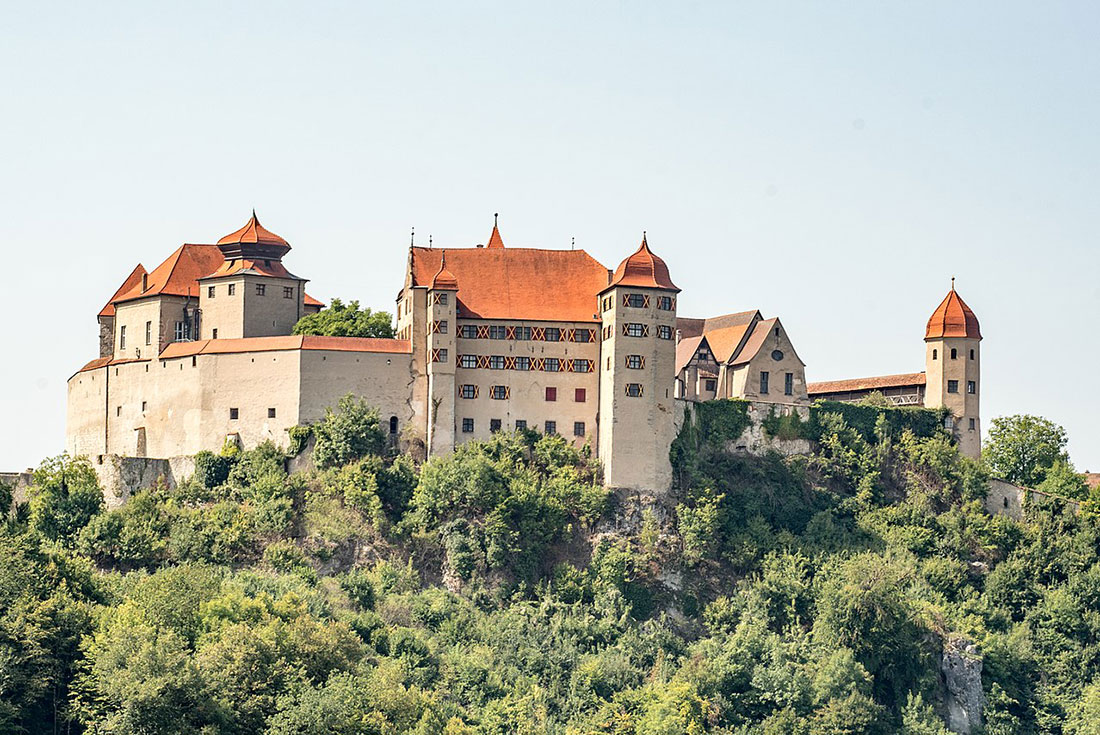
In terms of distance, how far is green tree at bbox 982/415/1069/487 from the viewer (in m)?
115

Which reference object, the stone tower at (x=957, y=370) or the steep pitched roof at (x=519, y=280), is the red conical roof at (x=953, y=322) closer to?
the stone tower at (x=957, y=370)

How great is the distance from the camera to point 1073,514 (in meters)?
106

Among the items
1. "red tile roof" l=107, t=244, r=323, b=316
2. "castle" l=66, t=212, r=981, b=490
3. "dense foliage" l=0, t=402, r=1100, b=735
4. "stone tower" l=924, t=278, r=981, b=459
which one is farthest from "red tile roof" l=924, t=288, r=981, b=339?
"red tile roof" l=107, t=244, r=323, b=316

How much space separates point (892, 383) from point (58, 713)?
45219 mm

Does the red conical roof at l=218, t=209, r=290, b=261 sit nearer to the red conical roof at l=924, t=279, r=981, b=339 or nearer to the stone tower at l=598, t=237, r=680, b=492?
the stone tower at l=598, t=237, r=680, b=492

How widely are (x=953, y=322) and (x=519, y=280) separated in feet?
64.2

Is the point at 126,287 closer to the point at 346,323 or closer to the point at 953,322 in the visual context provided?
the point at 346,323

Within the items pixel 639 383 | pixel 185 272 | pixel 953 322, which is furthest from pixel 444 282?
pixel 953 322

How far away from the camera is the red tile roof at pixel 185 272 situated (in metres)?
105

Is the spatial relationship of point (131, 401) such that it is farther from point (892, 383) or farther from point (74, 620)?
point (892, 383)

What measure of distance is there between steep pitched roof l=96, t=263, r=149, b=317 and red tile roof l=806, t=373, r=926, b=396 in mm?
29718

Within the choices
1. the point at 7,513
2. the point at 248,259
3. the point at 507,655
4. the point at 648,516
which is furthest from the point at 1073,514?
the point at 7,513

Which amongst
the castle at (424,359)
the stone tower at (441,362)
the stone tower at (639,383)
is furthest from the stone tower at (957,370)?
the stone tower at (441,362)

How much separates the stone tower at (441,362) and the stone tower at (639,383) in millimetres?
6260
